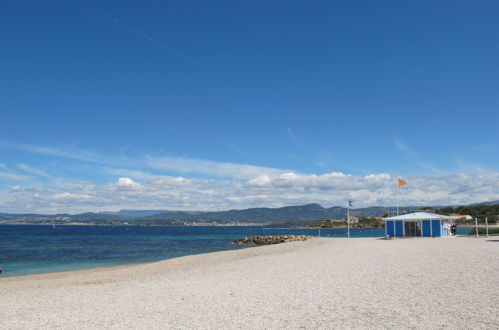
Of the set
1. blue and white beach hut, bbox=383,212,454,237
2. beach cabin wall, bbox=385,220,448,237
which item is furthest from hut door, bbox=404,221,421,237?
beach cabin wall, bbox=385,220,448,237

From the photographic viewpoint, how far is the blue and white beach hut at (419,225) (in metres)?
35.9

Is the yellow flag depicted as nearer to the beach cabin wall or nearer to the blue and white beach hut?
the blue and white beach hut

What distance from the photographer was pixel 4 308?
10805 mm

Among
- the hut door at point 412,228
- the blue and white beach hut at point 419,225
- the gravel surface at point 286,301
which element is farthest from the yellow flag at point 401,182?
the gravel surface at point 286,301

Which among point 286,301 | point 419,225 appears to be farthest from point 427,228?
point 286,301

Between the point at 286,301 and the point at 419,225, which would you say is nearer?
the point at 286,301

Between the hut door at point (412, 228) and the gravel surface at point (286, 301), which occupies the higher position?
the hut door at point (412, 228)

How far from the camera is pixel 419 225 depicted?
3672 cm

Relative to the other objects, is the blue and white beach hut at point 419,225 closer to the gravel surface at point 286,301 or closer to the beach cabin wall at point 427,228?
the beach cabin wall at point 427,228

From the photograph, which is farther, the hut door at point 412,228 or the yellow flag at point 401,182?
the yellow flag at point 401,182

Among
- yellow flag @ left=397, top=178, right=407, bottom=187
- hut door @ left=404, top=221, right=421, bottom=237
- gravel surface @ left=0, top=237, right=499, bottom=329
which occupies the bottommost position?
gravel surface @ left=0, top=237, right=499, bottom=329

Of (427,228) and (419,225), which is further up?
(419,225)

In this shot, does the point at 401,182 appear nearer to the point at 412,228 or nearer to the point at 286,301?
the point at 412,228

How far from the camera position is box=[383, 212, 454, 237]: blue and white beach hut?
35938mm
